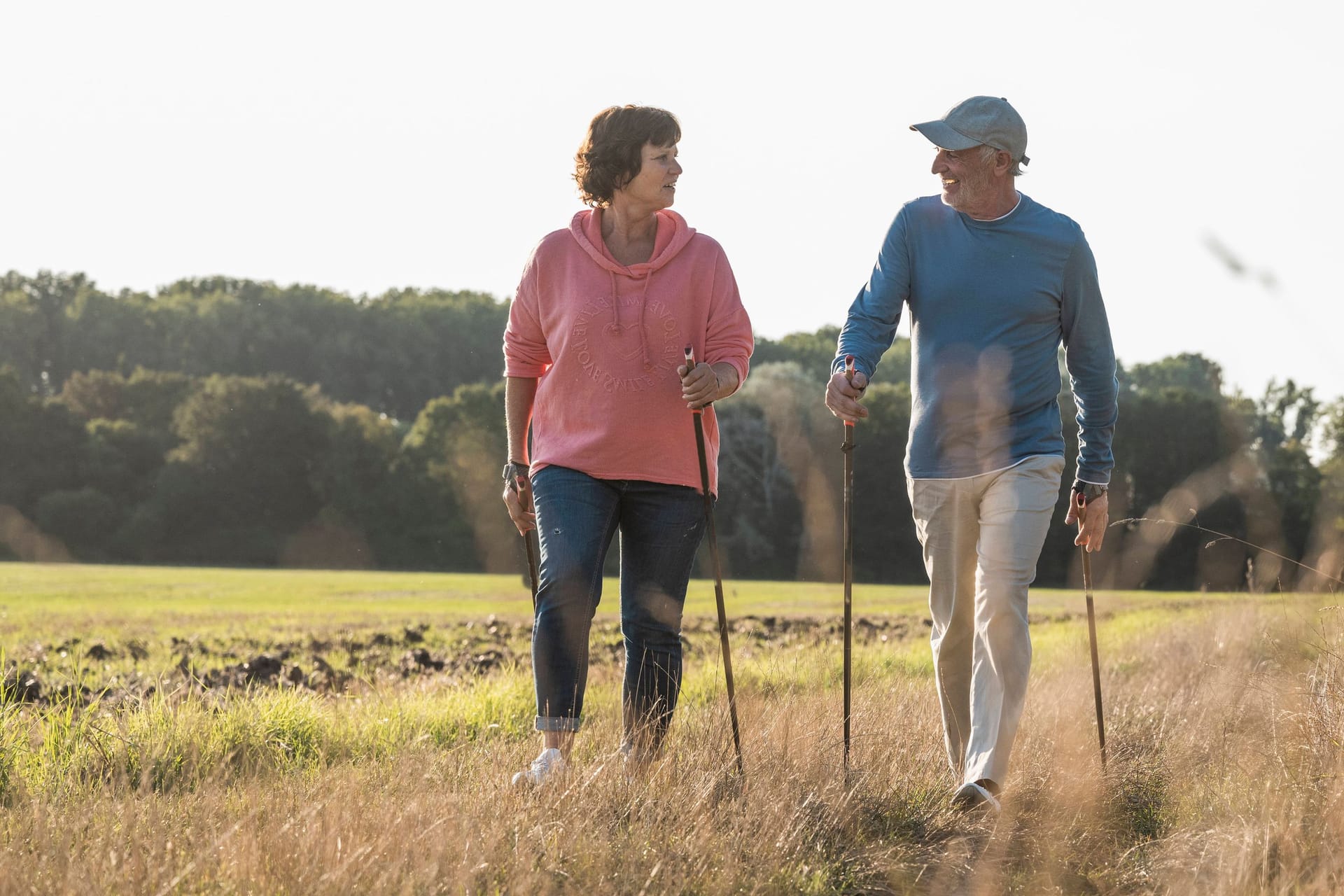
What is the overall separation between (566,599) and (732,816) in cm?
122

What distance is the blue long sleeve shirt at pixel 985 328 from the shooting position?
5.46 m

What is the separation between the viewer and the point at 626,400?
528cm

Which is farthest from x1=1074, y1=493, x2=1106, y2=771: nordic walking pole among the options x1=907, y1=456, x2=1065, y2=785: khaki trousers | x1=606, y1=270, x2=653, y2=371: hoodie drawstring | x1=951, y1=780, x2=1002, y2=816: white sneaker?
x1=606, y1=270, x2=653, y2=371: hoodie drawstring

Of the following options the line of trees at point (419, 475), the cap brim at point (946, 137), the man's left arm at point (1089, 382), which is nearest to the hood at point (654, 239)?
the cap brim at point (946, 137)

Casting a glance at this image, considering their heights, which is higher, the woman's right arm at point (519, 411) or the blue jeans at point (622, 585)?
the woman's right arm at point (519, 411)

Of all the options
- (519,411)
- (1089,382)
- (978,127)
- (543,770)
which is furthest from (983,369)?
(543,770)

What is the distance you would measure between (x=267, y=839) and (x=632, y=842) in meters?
0.92

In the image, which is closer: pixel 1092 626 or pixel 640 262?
pixel 640 262

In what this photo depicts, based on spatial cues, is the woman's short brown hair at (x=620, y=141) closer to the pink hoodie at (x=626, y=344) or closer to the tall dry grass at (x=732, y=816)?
the pink hoodie at (x=626, y=344)

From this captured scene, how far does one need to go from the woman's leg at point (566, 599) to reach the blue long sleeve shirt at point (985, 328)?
105 cm

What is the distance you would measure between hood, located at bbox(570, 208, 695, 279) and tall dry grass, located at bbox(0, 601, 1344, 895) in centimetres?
168

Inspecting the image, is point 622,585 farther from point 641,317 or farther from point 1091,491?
point 1091,491

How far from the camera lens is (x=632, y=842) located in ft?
12.8

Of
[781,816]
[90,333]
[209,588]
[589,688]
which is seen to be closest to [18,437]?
[90,333]
